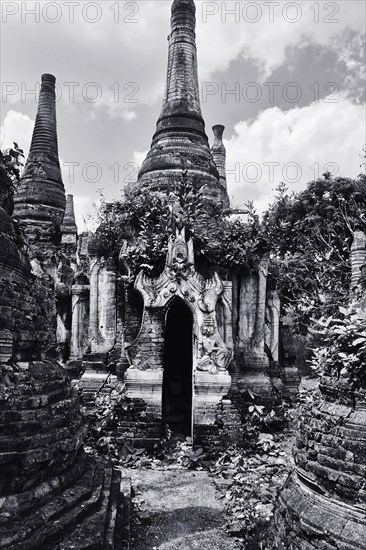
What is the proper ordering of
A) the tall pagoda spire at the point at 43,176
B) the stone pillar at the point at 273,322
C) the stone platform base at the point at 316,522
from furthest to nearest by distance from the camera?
the tall pagoda spire at the point at 43,176 < the stone pillar at the point at 273,322 < the stone platform base at the point at 316,522

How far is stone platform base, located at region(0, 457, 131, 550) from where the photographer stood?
12.7ft

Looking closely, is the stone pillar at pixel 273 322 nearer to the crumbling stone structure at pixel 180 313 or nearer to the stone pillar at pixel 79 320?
the crumbling stone structure at pixel 180 313

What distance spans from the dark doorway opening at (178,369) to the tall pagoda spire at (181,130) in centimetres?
373

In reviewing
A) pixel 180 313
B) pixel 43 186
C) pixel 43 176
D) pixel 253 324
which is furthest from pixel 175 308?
pixel 43 176

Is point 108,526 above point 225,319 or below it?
below

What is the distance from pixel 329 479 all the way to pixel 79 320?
977 cm

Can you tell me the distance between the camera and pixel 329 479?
427cm

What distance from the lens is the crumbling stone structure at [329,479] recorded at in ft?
13.3

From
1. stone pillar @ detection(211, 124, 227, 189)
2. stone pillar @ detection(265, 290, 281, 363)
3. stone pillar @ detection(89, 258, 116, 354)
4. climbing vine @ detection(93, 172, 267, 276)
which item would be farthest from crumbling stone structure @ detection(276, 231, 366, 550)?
stone pillar @ detection(211, 124, 227, 189)

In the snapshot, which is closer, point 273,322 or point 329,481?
point 329,481

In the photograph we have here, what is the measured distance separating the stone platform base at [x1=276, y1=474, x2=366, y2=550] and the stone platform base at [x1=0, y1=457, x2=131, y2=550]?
1700mm

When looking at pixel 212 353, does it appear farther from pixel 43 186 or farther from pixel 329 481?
pixel 43 186

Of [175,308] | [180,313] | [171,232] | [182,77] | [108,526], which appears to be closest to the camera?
[108,526]

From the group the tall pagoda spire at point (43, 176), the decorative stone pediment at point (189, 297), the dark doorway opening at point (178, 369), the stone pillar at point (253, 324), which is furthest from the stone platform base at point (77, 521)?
the tall pagoda spire at point (43, 176)
